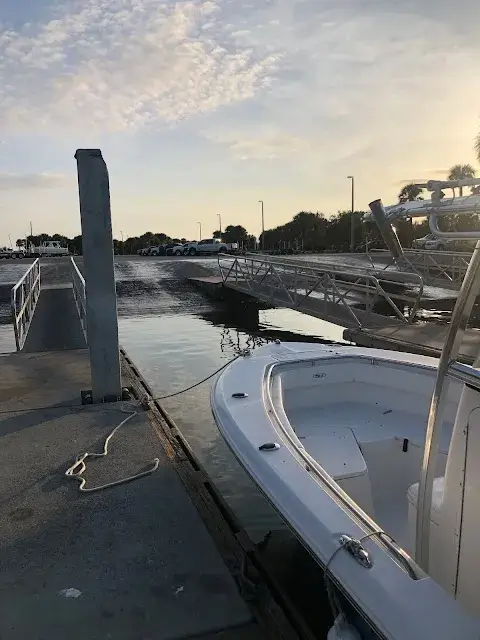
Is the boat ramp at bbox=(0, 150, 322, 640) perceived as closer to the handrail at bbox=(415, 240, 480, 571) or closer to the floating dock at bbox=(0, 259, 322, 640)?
the floating dock at bbox=(0, 259, 322, 640)

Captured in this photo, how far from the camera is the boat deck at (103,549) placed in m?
2.54

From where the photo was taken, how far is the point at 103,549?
123 inches

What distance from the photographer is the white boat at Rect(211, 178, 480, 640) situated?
6.40ft

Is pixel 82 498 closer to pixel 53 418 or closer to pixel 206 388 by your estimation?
pixel 53 418

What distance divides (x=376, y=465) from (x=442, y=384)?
7.05ft

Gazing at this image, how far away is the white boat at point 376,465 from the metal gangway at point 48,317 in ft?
18.0

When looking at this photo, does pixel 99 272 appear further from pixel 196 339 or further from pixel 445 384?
pixel 196 339

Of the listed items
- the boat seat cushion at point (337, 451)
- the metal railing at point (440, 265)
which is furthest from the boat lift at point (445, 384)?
the metal railing at point (440, 265)

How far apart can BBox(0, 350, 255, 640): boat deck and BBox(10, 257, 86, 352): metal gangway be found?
4.75 metres

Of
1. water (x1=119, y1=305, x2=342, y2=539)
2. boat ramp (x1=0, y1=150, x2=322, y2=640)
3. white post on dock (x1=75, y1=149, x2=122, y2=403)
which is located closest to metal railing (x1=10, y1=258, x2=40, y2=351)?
water (x1=119, y1=305, x2=342, y2=539)

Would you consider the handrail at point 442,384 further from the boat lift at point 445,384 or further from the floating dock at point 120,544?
the floating dock at point 120,544

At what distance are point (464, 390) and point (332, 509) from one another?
756 millimetres

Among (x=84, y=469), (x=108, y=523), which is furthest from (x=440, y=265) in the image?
(x=108, y=523)

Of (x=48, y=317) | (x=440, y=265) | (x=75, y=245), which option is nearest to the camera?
(x=48, y=317)
